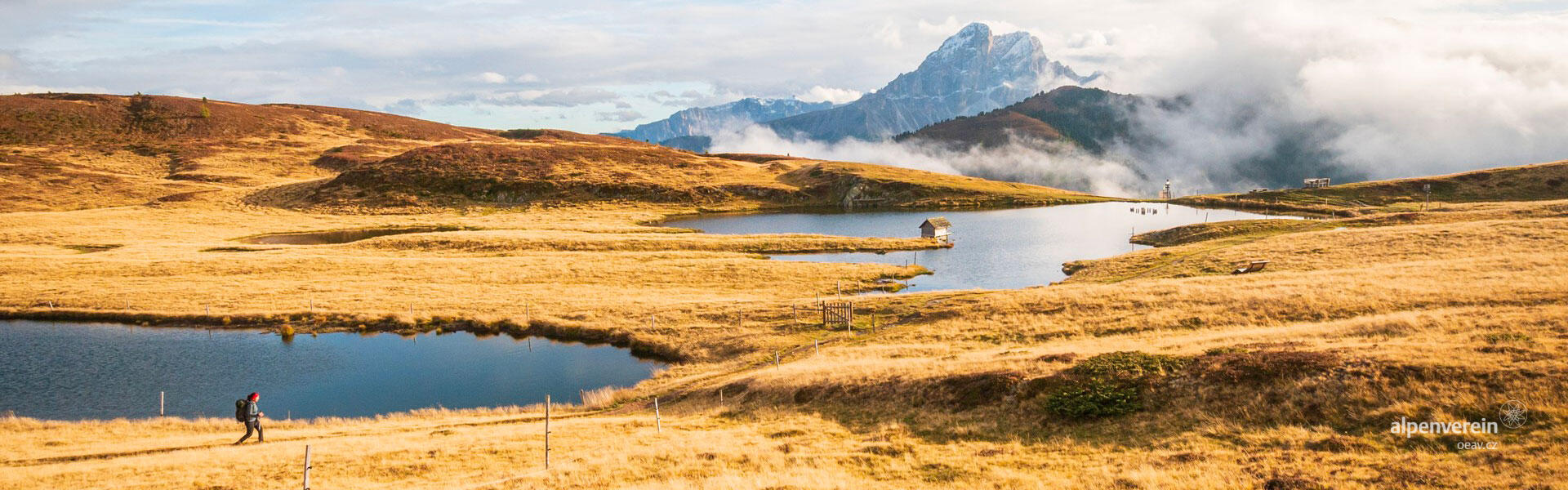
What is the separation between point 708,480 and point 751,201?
156 meters

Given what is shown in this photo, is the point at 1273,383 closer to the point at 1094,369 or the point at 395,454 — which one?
the point at 1094,369

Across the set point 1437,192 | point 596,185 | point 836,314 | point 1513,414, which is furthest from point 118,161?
point 1437,192

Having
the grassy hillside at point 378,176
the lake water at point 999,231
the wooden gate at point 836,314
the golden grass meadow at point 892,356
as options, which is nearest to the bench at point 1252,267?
the golden grass meadow at point 892,356

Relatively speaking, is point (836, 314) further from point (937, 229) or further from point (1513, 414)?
point (937, 229)

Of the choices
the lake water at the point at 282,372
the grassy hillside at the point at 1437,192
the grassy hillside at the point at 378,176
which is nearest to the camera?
the lake water at the point at 282,372

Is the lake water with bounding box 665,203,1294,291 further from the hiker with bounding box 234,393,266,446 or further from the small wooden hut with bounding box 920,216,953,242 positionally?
the hiker with bounding box 234,393,266,446

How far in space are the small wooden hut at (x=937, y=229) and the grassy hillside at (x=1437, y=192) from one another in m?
60.5

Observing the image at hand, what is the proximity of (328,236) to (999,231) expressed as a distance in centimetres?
10218

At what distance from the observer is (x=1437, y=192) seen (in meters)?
131

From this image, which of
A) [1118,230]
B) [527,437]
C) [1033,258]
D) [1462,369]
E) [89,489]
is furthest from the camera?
[1118,230]

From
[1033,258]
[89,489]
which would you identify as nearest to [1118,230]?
[1033,258]

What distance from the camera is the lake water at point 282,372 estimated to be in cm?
4091

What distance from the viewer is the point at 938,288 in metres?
71.5

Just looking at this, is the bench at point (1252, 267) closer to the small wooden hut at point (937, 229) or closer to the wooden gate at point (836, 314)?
the wooden gate at point (836, 314)
